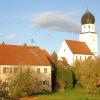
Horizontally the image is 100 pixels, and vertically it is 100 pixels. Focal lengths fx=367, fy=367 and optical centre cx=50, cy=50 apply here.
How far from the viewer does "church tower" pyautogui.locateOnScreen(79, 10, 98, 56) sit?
Answer: 4221 inches

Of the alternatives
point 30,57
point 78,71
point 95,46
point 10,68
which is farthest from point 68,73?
point 95,46

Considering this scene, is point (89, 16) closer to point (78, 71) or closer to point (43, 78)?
point (78, 71)

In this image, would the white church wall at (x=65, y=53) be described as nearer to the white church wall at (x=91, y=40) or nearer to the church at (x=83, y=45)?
the church at (x=83, y=45)

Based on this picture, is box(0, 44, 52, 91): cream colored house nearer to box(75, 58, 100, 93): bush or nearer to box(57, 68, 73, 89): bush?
box(57, 68, 73, 89): bush

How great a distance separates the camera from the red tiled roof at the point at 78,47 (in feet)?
318

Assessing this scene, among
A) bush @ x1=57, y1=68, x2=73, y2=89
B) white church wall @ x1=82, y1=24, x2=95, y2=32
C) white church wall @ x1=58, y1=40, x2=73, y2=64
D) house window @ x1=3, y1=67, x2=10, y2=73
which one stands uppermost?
white church wall @ x1=82, y1=24, x2=95, y2=32

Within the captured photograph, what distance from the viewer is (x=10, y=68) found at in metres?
68.0

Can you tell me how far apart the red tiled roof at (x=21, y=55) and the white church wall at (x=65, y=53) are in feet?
67.2

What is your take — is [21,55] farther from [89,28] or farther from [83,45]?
[89,28]

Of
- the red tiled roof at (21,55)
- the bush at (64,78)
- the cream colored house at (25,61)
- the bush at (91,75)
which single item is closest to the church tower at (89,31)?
the bush at (64,78)

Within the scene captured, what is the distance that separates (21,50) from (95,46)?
127 feet

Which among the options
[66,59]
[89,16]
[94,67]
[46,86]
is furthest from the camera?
[89,16]

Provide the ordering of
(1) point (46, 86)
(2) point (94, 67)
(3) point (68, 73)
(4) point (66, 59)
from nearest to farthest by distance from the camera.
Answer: (2) point (94, 67) < (1) point (46, 86) < (3) point (68, 73) < (4) point (66, 59)

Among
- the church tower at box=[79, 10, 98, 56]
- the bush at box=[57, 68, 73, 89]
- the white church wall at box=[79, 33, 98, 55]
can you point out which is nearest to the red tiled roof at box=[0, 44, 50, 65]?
the bush at box=[57, 68, 73, 89]
